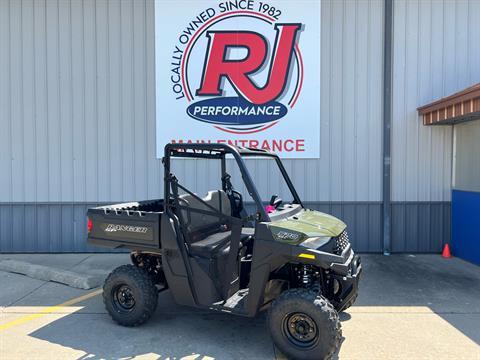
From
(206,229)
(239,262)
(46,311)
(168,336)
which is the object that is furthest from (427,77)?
(46,311)

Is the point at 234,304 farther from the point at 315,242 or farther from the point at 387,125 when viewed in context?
the point at 387,125

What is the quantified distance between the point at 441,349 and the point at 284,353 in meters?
1.65

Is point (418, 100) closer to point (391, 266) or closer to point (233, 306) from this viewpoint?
point (391, 266)

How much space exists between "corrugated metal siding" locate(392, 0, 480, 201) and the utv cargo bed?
549cm

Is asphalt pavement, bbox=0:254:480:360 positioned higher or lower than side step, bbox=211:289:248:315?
lower

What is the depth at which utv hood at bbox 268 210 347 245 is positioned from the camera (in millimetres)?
3541

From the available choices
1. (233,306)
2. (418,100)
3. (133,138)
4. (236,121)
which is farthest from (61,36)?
(418,100)

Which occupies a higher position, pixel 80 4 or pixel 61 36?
pixel 80 4

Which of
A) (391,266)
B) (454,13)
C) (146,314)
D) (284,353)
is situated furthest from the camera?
(454,13)

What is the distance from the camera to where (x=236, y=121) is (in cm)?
763

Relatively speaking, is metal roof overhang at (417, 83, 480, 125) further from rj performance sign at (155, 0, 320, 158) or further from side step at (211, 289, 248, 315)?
side step at (211, 289, 248, 315)

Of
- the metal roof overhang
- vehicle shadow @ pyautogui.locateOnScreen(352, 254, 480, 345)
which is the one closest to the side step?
vehicle shadow @ pyautogui.locateOnScreen(352, 254, 480, 345)

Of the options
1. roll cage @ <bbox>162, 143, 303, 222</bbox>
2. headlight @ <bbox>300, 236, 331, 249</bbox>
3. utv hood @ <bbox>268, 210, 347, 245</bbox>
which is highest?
roll cage @ <bbox>162, 143, 303, 222</bbox>

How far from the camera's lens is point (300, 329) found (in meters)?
3.46
